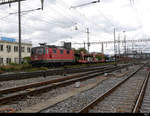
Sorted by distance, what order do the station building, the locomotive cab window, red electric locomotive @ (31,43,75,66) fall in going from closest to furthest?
1. red electric locomotive @ (31,43,75,66)
2. the locomotive cab window
3. the station building

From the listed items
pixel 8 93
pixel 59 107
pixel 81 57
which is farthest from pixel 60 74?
pixel 81 57

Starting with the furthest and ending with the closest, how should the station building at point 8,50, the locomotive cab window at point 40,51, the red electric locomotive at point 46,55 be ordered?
the station building at point 8,50, the locomotive cab window at point 40,51, the red electric locomotive at point 46,55

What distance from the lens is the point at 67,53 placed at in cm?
3312

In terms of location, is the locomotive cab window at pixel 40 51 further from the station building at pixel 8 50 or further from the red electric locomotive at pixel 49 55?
the station building at pixel 8 50

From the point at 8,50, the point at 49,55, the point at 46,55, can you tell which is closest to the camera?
the point at 46,55

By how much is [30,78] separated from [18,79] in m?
1.39

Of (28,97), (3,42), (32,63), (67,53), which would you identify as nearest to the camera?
(28,97)

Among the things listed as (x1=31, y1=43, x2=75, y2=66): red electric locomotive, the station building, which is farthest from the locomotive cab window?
the station building

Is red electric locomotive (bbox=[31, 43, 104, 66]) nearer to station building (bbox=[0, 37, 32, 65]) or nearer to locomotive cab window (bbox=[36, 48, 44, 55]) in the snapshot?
locomotive cab window (bbox=[36, 48, 44, 55])

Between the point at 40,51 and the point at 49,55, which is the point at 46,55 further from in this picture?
the point at 40,51

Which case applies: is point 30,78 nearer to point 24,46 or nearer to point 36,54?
point 36,54

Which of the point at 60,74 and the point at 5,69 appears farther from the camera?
the point at 5,69

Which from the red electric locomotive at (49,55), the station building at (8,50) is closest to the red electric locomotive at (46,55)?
the red electric locomotive at (49,55)

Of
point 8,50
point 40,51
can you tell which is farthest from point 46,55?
point 8,50
